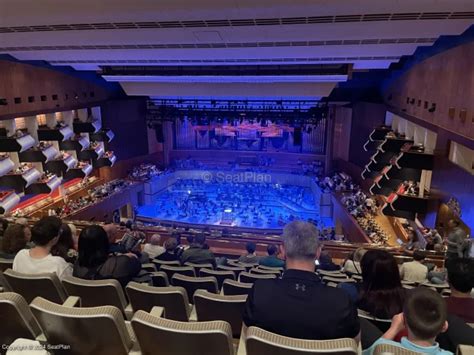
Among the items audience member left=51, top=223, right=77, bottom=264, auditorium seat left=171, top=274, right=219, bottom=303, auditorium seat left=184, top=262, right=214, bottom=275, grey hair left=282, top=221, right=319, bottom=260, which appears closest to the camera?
grey hair left=282, top=221, right=319, bottom=260

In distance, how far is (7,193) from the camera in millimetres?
9234

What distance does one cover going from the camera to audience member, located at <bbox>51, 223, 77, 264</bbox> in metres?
3.16

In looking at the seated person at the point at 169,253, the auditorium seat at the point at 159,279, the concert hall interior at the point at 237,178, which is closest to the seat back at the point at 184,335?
the concert hall interior at the point at 237,178

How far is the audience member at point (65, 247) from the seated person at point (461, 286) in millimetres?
2828

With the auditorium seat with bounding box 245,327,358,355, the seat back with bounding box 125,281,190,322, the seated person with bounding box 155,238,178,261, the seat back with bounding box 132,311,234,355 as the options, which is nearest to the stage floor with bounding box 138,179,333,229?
→ the seated person with bounding box 155,238,178,261

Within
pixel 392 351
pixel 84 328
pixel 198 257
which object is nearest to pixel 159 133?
pixel 198 257

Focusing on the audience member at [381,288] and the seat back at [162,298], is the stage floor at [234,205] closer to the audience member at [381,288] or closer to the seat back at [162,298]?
the audience member at [381,288]

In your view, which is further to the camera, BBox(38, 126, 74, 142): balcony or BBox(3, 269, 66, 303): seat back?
BBox(38, 126, 74, 142): balcony

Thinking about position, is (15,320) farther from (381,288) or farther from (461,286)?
(461,286)

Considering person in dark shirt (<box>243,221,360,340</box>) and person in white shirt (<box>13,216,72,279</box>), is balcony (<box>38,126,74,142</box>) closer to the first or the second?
person in white shirt (<box>13,216,72,279</box>)

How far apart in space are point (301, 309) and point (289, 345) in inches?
7.5

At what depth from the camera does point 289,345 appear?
4.66 feet

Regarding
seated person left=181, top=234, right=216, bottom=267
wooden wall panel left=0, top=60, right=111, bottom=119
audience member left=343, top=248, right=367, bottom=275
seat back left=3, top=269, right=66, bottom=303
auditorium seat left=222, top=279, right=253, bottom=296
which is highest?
wooden wall panel left=0, top=60, right=111, bottom=119

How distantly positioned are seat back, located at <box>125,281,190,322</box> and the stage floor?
1256 cm
